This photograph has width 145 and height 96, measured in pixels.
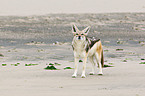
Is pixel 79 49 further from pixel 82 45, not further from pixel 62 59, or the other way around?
pixel 62 59

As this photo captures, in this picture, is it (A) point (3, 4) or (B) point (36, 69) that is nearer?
(B) point (36, 69)

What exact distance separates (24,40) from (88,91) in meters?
17.3

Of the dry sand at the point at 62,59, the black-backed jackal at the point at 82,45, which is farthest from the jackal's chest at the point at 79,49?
the dry sand at the point at 62,59

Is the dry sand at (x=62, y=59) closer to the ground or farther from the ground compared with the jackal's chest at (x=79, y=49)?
closer to the ground

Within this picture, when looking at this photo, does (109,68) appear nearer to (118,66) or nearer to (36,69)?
(118,66)

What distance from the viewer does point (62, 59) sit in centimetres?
1883

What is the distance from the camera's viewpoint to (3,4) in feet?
231

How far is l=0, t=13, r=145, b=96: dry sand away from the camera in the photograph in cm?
995

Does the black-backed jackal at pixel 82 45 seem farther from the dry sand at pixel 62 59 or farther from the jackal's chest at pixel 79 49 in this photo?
the dry sand at pixel 62 59

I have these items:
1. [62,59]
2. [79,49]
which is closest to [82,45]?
[79,49]

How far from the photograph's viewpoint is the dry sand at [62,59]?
9953 mm

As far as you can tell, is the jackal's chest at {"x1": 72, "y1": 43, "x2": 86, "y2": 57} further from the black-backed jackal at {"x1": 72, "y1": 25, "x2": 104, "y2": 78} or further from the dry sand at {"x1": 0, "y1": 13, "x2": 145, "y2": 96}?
the dry sand at {"x1": 0, "y1": 13, "x2": 145, "y2": 96}

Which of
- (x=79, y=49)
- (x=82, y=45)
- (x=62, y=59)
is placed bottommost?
(x=62, y=59)

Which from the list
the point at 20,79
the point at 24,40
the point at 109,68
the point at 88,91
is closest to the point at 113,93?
the point at 88,91
